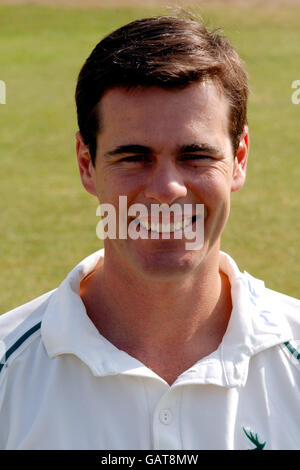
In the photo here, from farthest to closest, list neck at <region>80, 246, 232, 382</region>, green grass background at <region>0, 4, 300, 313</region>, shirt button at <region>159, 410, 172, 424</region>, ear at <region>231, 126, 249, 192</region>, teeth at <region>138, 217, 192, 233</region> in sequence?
green grass background at <region>0, 4, 300, 313</region>
ear at <region>231, 126, 249, 192</region>
neck at <region>80, 246, 232, 382</region>
teeth at <region>138, 217, 192, 233</region>
shirt button at <region>159, 410, 172, 424</region>

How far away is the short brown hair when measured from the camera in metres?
2.31

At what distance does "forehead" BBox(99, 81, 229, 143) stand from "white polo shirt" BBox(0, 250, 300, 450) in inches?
23.6

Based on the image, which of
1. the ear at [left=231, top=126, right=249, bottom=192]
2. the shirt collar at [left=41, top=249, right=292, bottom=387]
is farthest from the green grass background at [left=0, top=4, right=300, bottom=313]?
the shirt collar at [left=41, top=249, right=292, bottom=387]

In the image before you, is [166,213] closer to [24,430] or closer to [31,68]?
[24,430]

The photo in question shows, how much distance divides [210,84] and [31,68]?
14129 mm

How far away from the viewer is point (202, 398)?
229 centimetres

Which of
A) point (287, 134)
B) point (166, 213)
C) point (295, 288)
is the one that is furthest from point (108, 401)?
point (287, 134)

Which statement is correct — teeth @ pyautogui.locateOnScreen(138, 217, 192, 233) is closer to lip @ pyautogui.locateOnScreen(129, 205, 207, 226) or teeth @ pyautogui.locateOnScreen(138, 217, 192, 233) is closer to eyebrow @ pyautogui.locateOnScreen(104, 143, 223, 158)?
lip @ pyautogui.locateOnScreen(129, 205, 207, 226)

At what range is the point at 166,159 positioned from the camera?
7.54 ft

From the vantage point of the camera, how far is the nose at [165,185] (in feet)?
7.43

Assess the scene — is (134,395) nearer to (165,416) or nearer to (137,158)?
(165,416)

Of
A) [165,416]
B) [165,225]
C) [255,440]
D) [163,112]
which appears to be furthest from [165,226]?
[255,440]
